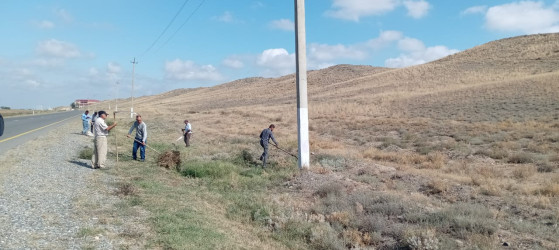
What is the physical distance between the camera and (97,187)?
358 inches

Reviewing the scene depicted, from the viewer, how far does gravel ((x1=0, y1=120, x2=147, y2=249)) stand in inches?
213

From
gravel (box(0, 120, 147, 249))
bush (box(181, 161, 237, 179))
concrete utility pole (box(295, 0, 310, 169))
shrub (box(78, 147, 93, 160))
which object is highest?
concrete utility pole (box(295, 0, 310, 169))

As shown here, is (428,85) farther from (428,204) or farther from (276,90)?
(428,204)

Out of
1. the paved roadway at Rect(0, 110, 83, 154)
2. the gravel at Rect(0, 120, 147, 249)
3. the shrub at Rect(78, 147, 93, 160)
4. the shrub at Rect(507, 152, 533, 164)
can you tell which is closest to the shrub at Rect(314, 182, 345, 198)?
the gravel at Rect(0, 120, 147, 249)

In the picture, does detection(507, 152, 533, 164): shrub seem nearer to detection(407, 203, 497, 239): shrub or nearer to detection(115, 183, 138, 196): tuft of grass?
detection(407, 203, 497, 239): shrub

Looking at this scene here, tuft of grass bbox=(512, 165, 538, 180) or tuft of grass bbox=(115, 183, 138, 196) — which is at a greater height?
tuft of grass bbox=(115, 183, 138, 196)

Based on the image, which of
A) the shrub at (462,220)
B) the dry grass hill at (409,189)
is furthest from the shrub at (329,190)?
the shrub at (462,220)

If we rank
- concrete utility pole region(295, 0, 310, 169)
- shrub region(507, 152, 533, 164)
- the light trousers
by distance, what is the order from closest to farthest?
the light trousers → concrete utility pole region(295, 0, 310, 169) → shrub region(507, 152, 533, 164)

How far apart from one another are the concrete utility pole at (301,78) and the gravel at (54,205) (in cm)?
549

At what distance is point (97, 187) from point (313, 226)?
16.2 ft

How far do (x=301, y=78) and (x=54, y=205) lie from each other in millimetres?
7603

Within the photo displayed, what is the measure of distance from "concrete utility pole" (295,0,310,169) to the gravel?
18.0 feet

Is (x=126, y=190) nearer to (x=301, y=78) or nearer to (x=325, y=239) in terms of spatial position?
(x=325, y=239)

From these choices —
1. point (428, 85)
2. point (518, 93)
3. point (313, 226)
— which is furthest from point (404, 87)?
point (313, 226)
